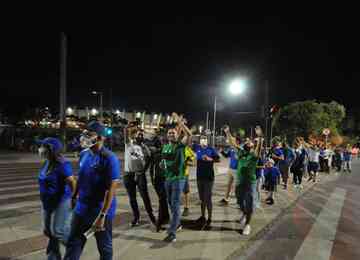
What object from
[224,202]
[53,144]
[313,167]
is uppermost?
[53,144]

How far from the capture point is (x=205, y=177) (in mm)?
7000

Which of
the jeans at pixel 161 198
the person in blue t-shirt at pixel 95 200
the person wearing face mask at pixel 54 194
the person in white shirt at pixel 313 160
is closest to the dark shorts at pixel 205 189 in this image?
the jeans at pixel 161 198

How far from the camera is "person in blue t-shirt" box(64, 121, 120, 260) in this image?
356 centimetres

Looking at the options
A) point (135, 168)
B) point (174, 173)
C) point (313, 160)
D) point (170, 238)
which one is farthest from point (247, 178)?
point (313, 160)

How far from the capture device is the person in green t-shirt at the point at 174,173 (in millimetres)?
5777

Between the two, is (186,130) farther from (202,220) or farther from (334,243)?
(334,243)

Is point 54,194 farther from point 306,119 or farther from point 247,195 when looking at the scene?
point 306,119

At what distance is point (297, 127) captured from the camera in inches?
1768

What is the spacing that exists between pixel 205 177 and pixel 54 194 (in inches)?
137

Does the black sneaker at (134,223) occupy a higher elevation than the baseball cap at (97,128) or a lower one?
lower

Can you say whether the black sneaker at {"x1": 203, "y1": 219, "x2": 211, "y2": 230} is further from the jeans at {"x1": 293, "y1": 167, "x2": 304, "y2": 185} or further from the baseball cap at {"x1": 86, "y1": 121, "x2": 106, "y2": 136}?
the jeans at {"x1": 293, "y1": 167, "x2": 304, "y2": 185}

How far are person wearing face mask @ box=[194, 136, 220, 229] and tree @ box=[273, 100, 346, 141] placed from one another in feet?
123

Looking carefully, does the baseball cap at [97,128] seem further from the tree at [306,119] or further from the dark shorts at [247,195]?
the tree at [306,119]

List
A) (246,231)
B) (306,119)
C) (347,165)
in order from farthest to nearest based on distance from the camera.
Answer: (306,119) < (347,165) < (246,231)
